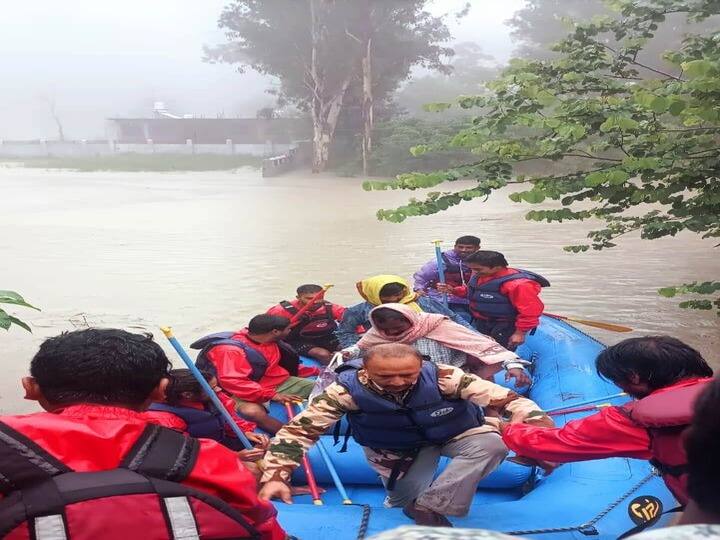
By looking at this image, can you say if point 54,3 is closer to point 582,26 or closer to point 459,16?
point 459,16

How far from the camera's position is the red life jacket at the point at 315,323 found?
490 centimetres

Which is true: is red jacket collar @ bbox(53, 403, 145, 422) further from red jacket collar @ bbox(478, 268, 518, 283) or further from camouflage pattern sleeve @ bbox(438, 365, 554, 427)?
red jacket collar @ bbox(478, 268, 518, 283)

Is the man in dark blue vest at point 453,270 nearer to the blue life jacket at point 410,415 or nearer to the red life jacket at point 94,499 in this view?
the blue life jacket at point 410,415

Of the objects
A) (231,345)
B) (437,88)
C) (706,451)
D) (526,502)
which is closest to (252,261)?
(231,345)

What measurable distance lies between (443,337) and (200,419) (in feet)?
4.14

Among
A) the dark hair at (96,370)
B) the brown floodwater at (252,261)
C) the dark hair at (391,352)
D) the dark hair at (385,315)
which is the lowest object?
the brown floodwater at (252,261)

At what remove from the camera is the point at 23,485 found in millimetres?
1208

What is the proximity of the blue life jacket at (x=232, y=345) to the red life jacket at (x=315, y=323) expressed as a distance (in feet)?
3.51

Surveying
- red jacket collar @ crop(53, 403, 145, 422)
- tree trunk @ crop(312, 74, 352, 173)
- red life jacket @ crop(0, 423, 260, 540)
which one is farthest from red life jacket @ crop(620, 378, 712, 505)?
tree trunk @ crop(312, 74, 352, 173)

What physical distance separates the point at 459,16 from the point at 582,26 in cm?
2363

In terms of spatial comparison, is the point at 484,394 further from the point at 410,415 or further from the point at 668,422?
the point at 668,422

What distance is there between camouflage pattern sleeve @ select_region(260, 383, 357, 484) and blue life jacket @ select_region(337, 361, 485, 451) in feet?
0.16

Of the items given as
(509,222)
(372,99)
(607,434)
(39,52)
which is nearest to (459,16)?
(372,99)

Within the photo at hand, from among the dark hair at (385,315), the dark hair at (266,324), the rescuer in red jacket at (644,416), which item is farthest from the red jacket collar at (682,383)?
the dark hair at (266,324)
